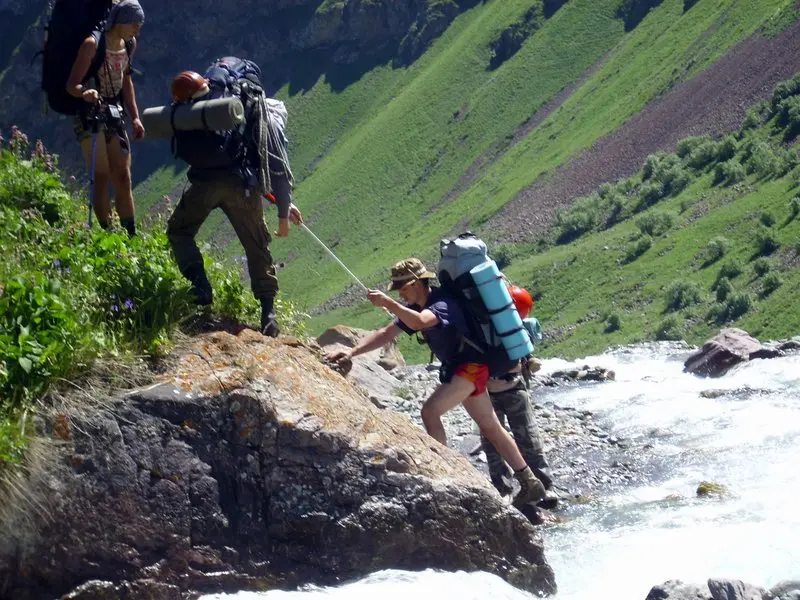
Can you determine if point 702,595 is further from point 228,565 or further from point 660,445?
point 660,445

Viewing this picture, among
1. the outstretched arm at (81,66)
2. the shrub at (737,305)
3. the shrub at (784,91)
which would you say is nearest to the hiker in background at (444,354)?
the outstretched arm at (81,66)

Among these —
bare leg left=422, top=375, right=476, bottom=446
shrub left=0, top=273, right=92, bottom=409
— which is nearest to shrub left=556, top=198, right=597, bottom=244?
bare leg left=422, top=375, right=476, bottom=446

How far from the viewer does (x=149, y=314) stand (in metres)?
8.99

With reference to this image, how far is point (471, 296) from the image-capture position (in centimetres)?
1044

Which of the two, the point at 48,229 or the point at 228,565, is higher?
the point at 48,229

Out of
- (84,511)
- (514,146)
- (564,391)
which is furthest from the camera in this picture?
(514,146)

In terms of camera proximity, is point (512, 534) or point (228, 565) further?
point (512, 534)

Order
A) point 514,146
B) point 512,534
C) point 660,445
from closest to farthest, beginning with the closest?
point 512,534 < point 660,445 < point 514,146

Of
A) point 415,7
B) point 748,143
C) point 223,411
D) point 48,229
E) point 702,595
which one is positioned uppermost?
point 415,7

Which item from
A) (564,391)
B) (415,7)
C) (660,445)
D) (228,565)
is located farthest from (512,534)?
(415,7)

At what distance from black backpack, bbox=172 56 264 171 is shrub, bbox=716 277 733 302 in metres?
36.9

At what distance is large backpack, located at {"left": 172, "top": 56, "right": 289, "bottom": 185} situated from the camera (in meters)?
9.23

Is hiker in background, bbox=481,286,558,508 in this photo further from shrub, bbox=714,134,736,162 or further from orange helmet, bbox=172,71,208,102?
shrub, bbox=714,134,736,162

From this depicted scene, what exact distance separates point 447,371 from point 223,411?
2.68 metres
